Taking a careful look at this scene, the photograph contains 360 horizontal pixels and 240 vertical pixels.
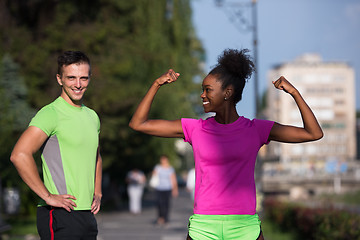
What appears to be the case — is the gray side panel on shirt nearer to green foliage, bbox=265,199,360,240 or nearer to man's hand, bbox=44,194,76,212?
man's hand, bbox=44,194,76,212

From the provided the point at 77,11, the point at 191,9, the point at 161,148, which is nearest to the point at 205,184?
the point at 77,11

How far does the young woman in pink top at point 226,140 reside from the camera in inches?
156

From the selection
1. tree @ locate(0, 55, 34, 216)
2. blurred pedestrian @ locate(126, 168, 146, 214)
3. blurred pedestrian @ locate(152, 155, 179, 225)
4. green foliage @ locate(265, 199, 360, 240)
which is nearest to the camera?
green foliage @ locate(265, 199, 360, 240)

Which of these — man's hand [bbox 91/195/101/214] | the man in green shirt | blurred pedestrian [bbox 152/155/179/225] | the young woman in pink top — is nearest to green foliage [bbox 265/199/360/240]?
blurred pedestrian [bbox 152/155/179/225]

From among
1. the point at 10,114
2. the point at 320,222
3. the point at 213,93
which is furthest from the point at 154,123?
the point at 10,114

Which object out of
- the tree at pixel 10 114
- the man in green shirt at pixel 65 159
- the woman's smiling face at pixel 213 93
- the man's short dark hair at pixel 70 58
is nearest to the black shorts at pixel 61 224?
Answer: the man in green shirt at pixel 65 159

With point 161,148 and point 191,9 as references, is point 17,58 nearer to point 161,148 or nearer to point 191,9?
point 161,148

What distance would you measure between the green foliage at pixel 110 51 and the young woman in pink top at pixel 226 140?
521 inches

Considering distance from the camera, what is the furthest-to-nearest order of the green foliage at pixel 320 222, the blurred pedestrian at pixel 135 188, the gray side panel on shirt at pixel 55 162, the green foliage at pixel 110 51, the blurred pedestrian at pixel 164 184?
1. the blurred pedestrian at pixel 135 188
2. the green foliage at pixel 110 51
3. the blurred pedestrian at pixel 164 184
4. the green foliage at pixel 320 222
5. the gray side panel on shirt at pixel 55 162

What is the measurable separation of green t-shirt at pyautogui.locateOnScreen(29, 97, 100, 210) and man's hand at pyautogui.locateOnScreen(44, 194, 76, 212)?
6 centimetres

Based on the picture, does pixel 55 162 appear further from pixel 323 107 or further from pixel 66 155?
pixel 323 107

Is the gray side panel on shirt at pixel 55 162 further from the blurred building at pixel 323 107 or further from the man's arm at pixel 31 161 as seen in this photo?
the blurred building at pixel 323 107

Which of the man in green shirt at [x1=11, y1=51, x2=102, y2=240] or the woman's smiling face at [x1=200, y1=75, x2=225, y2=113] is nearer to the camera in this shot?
the man in green shirt at [x1=11, y1=51, x2=102, y2=240]

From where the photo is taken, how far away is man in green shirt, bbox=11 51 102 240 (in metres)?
3.93
